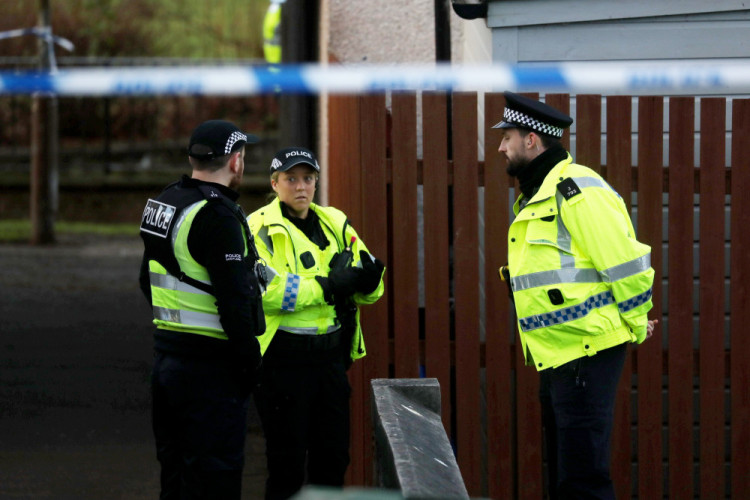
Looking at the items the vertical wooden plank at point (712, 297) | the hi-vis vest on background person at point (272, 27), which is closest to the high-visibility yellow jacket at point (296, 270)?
the vertical wooden plank at point (712, 297)

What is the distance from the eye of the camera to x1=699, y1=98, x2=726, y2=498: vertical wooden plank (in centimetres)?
519

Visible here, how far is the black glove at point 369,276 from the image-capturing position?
183 inches

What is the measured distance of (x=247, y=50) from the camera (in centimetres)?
2797

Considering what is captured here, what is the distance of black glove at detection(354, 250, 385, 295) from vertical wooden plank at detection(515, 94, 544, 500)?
0.92 m

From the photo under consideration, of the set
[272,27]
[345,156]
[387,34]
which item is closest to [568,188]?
[345,156]

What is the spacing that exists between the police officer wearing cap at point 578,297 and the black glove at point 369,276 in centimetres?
67

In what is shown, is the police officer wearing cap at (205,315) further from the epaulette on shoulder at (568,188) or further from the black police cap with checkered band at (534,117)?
the epaulette on shoulder at (568,188)

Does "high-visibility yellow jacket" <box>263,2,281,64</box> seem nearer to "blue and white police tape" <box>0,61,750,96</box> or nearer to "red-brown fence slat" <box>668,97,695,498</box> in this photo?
"red-brown fence slat" <box>668,97,695,498</box>

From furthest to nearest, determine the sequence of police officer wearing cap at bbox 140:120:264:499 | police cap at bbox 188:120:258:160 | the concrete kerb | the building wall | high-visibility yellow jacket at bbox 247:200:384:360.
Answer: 1. the building wall
2. high-visibility yellow jacket at bbox 247:200:384:360
3. police cap at bbox 188:120:258:160
4. police officer wearing cap at bbox 140:120:264:499
5. the concrete kerb

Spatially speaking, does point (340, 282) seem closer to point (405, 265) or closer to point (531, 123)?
point (405, 265)

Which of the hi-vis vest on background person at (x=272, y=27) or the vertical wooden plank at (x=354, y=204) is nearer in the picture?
the vertical wooden plank at (x=354, y=204)

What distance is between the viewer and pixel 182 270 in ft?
13.5

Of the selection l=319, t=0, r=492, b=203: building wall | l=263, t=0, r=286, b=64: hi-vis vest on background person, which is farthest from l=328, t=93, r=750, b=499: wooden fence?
l=263, t=0, r=286, b=64: hi-vis vest on background person

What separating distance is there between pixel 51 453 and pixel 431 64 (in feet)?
10.3
